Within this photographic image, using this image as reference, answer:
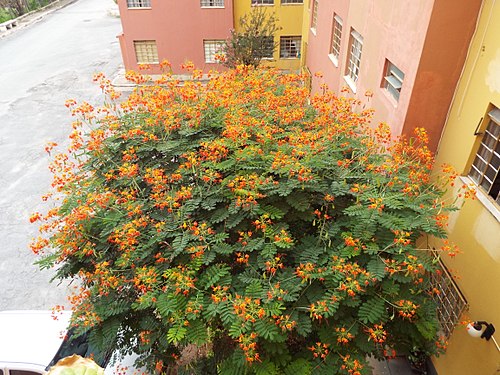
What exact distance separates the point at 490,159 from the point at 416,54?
8.53 ft

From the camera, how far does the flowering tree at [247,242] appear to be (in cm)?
565

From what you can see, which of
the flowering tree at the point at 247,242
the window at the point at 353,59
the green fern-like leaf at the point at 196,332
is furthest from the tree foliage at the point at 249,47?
the green fern-like leaf at the point at 196,332

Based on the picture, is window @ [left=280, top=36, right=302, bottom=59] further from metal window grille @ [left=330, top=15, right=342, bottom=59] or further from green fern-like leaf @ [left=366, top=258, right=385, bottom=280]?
green fern-like leaf @ [left=366, top=258, right=385, bottom=280]

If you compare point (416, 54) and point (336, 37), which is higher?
point (416, 54)

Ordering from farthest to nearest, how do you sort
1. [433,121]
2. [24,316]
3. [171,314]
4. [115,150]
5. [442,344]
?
[24,316]
[433,121]
[115,150]
[442,344]
[171,314]

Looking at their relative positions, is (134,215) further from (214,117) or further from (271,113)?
(271,113)

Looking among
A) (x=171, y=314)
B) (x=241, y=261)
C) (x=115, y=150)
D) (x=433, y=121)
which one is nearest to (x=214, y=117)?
(x=115, y=150)

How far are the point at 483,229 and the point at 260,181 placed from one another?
4000mm

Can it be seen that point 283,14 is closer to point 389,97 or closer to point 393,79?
point 393,79

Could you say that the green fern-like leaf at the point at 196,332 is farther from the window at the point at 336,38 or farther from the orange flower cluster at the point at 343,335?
the window at the point at 336,38

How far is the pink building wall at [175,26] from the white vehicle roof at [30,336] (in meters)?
19.1

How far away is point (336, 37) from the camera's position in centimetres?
1612

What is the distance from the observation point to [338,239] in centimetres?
617

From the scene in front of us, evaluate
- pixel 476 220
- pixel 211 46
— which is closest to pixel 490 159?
pixel 476 220
